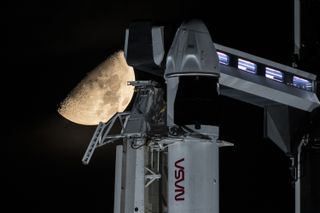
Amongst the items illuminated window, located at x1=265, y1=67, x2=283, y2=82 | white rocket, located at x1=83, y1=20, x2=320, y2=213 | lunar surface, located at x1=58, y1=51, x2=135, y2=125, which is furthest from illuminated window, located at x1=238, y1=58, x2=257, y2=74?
lunar surface, located at x1=58, y1=51, x2=135, y2=125

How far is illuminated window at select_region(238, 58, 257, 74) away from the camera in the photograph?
A: 11.4 m

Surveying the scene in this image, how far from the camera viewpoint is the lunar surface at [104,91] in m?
14.8

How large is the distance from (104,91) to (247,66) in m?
4.12

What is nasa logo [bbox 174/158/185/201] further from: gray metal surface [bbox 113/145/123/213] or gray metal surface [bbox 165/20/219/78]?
gray metal surface [bbox 165/20/219/78]

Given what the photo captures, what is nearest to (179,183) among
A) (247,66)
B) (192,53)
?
(192,53)

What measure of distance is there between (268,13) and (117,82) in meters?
3.44

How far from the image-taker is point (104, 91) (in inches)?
586

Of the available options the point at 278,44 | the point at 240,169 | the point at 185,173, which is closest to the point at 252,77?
the point at 185,173

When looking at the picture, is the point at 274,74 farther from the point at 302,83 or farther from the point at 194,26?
the point at 194,26

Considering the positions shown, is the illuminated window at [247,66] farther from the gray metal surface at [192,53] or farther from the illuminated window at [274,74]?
the gray metal surface at [192,53]

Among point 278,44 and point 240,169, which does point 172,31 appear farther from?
point 240,169

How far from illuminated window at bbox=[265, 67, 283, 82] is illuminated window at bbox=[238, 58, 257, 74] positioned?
0.84 feet

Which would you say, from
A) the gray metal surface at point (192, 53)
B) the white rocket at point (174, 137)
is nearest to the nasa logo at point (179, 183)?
the white rocket at point (174, 137)

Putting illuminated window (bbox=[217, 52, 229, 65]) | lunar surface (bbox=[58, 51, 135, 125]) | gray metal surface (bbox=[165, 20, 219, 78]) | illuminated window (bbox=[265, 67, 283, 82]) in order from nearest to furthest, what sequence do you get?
gray metal surface (bbox=[165, 20, 219, 78]) → illuminated window (bbox=[217, 52, 229, 65]) → illuminated window (bbox=[265, 67, 283, 82]) → lunar surface (bbox=[58, 51, 135, 125])
